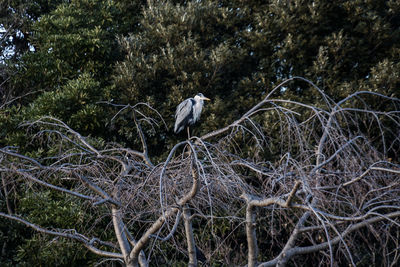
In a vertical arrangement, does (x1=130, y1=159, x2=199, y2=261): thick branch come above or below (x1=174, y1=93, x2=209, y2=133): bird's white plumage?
above

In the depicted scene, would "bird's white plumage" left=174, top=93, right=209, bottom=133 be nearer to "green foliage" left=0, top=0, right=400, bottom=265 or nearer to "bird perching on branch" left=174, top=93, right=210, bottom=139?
"bird perching on branch" left=174, top=93, right=210, bottom=139

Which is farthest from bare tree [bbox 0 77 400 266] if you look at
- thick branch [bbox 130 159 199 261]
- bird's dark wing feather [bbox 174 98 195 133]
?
bird's dark wing feather [bbox 174 98 195 133]

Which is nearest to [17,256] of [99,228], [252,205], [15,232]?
[15,232]

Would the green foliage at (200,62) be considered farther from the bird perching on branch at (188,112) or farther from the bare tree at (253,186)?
the bare tree at (253,186)

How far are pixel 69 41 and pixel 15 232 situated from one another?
3.26m

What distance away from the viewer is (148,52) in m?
8.07

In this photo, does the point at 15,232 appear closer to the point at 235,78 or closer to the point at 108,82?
the point at 108,82

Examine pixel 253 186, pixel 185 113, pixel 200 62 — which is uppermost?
pixel 253 186

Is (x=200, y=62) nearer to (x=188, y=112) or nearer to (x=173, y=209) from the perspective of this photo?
(x=188, y=112)

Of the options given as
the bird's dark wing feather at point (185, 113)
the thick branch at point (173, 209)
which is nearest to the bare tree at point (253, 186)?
the thick branch at point (173, 209)

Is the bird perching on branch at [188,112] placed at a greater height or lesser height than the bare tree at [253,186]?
lesser

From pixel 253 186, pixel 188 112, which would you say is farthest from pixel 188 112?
pixel 253 186

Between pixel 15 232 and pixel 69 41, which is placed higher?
pixel 69 41

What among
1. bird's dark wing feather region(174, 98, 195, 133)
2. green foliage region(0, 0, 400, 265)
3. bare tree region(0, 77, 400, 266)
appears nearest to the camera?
bare tree region(0, 77, 400, 266)
